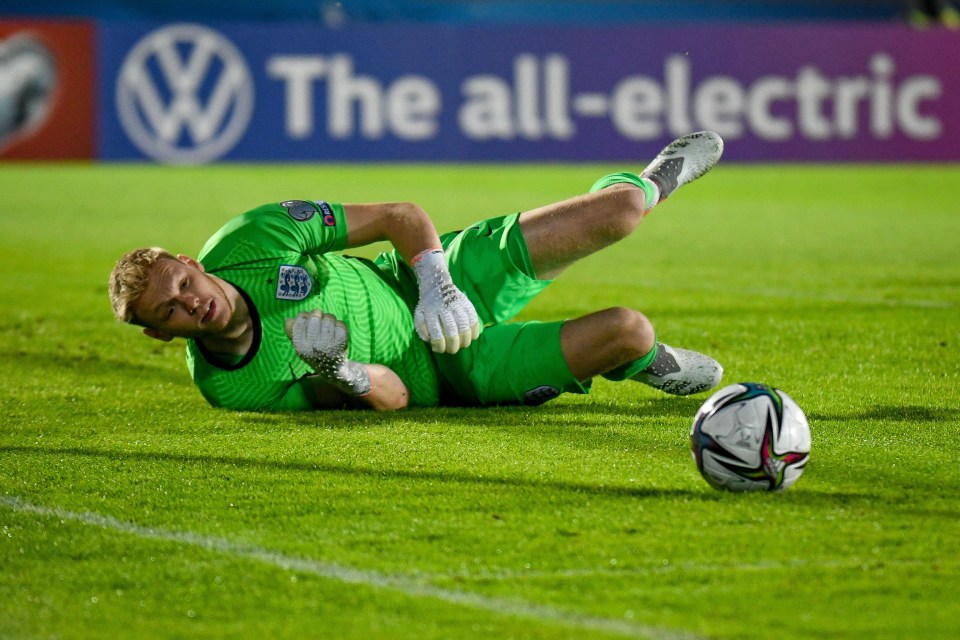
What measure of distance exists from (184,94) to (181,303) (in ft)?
51.0

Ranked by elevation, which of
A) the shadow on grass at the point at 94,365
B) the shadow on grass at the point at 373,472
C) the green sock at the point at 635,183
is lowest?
the shadow on grass at the point at 94,365

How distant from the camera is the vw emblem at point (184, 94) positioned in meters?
20.0

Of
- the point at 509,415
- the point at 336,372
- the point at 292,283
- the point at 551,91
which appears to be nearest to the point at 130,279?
the point at 292,283

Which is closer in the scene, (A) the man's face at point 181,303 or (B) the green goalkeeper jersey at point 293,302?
(A) the man's face at point 181,303

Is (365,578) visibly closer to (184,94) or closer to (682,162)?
(682,162)

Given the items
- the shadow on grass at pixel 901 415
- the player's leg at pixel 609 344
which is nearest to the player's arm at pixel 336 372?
the player's leg at pixel 609 344

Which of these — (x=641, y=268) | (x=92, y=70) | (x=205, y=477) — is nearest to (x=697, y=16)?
(x=92, y=70)

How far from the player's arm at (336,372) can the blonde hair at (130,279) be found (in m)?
0.51

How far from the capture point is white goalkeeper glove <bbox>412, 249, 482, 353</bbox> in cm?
515

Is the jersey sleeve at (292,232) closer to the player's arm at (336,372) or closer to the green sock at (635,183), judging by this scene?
the player's arm at (336,372)

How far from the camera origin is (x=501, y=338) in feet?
17.8

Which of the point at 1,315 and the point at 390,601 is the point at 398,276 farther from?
the point at 1,315

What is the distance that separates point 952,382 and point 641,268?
181 inches

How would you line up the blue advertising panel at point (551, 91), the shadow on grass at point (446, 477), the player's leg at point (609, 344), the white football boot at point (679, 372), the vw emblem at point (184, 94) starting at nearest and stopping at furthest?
1. the shadow on grass at point (446, 477)
2. the player's leg at point (609, 344)
3. the white football boot at point (679, 372)
4. the vw emblem at point (184, 94)
5. the blue advertising panel at point (551, 91)
